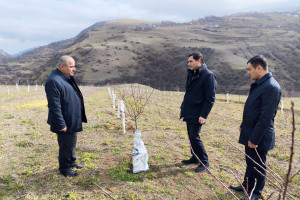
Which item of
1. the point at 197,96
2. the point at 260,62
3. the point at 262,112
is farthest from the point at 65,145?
the point at 260,62

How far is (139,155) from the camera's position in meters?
4.58

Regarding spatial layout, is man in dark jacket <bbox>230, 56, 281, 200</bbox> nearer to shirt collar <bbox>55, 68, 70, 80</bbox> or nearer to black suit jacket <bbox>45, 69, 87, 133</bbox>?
black suit jacket <bbox>45, 69, 87, 133</bbox>

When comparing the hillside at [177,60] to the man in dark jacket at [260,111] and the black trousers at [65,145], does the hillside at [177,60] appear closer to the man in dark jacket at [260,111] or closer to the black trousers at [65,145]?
the man in dark jacket at [260,111]

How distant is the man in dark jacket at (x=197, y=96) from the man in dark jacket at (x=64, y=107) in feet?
7.60

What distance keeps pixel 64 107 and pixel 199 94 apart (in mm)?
2773

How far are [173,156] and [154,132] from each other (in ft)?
8.87

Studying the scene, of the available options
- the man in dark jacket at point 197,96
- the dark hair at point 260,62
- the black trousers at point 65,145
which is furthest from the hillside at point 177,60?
the black trousers at point 65,145

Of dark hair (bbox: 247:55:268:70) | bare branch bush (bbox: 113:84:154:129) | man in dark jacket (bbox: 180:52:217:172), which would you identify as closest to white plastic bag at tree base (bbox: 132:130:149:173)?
bare branch bush (bbox: 113:84:154:129)

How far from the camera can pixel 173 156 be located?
236 inches

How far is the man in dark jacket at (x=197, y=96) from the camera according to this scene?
4.51 meters

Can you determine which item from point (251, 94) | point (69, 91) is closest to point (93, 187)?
point (69, 91)

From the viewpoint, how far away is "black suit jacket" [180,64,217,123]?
177 inches

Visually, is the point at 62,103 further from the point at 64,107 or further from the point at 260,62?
the point at 260,62

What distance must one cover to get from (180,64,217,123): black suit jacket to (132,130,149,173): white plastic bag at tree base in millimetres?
1125
